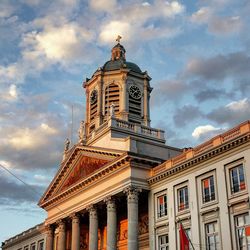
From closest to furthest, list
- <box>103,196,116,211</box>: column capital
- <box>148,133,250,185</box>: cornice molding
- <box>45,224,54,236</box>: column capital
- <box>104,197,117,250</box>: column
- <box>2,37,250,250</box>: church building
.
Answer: <box>148,133,250,185</box>: cornice molding → <box>2,37,250,250</box>: church building → <box>104,197,117,250</box>: column → <box>103,196,116,211</box>: column capital → <box>45,224,54,236</box>: column capital

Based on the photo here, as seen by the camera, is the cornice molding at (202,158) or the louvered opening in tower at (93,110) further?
the louvered opening in tower at (93,110)

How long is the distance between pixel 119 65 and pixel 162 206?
77.5 ft

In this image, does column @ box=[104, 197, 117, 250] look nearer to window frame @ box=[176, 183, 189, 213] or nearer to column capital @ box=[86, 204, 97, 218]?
column capital @ box=[86, 204, 97, 218]

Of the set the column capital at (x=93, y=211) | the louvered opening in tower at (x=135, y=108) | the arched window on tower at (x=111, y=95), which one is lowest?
the column capital at (x=93, y=211)

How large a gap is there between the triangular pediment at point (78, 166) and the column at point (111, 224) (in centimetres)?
367

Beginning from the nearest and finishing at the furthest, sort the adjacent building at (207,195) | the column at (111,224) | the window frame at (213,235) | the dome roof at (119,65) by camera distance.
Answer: the adjacent building at (207,195)
the window frame at (213,235)
the column at (111,224)
the dome roof at (119,65)

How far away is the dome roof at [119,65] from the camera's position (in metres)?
60.4

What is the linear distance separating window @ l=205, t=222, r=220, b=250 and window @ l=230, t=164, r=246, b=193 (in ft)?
10.5

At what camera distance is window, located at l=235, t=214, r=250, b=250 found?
33166 mm

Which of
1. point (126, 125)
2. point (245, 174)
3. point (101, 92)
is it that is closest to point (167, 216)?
point (245, 174)

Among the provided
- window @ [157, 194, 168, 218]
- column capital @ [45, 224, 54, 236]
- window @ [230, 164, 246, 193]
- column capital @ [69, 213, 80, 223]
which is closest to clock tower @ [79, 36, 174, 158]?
column capital @ [69, 213, 80, 223]

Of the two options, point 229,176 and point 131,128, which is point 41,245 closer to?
point 131,128

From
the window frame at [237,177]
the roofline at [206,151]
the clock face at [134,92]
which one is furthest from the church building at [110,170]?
the window frame at [237,177]

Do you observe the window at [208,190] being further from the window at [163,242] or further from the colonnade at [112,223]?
the colonnade at [112,223]
